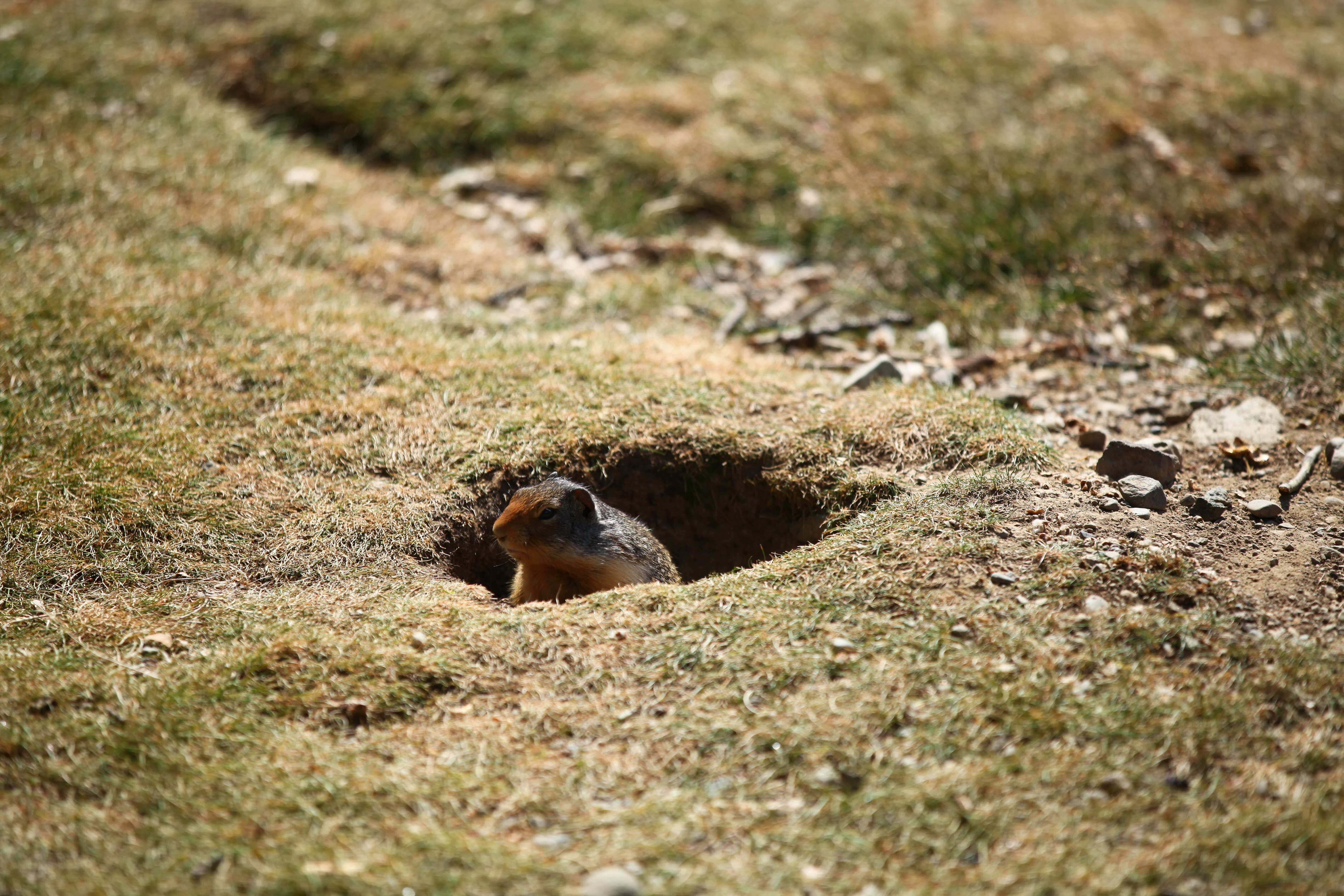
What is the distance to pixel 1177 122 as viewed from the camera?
745 centimetres

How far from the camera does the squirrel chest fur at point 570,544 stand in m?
4.00

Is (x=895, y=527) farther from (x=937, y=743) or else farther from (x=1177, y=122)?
(x=1177, y=122)

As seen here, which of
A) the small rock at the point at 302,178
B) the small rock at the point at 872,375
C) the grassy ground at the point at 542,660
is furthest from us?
the small rock at the point at 302,178

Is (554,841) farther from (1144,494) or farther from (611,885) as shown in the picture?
(1144,494)

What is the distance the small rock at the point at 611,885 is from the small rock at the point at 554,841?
0.42ft

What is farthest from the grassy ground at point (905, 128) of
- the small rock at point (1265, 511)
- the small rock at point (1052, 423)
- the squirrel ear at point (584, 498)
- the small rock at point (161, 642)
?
the small rock at point (161, 642)

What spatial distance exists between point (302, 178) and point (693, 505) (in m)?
3.67

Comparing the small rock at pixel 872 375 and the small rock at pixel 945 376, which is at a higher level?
the small rock at pixel 872 375

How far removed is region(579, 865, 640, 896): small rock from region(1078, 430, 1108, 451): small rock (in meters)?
2.99

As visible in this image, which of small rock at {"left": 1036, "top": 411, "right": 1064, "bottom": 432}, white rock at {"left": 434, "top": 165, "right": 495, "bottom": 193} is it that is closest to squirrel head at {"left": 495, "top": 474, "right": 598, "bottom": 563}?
small rock at {"left": 1036, "top": 411, "right": 1064, "bottom": 432}

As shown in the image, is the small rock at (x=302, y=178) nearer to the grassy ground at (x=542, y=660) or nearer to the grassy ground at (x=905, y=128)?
the grassy ground at (x=905, y=128)

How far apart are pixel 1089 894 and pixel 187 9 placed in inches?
329

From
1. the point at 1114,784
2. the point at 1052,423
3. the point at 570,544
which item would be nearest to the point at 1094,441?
the point at 1052,423

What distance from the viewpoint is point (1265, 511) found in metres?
3.98
